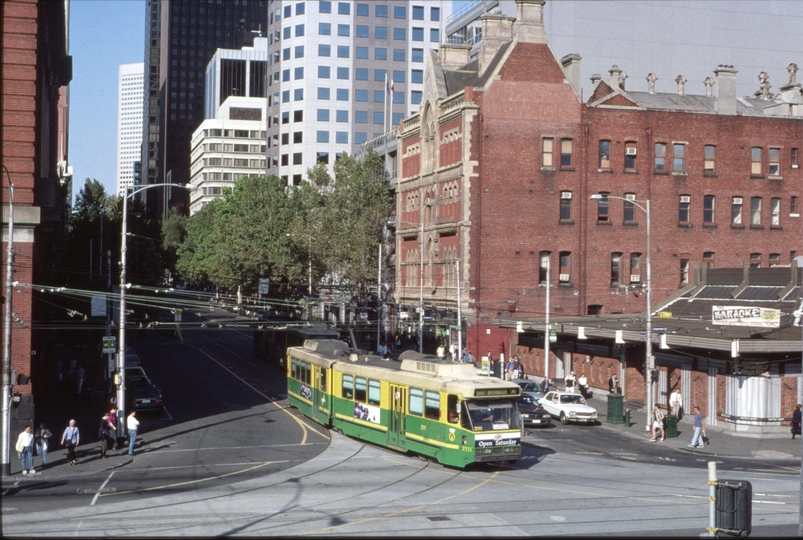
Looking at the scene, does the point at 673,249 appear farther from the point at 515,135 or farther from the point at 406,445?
the point at 406,445

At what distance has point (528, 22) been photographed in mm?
63250

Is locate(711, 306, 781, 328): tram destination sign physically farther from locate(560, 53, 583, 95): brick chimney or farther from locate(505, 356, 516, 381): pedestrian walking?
locate(560, 53, 583, 95): brick chimney

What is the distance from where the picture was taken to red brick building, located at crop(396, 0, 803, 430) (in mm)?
63125

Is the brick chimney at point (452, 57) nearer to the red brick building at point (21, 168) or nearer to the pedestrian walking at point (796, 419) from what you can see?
the red brick building at point (21, 168)

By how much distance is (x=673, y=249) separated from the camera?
2598 inches

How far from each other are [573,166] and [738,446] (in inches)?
1228

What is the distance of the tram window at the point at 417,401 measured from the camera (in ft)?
97.5

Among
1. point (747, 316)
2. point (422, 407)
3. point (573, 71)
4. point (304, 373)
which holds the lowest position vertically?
point (304, 373)

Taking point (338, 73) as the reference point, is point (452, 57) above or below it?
below

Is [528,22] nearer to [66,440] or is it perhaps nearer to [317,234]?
[317,234]

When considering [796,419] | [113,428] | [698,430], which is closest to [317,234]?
[113,428]

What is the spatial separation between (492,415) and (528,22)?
41.9m

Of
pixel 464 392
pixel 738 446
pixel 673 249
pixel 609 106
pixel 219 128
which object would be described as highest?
pixel 219 128

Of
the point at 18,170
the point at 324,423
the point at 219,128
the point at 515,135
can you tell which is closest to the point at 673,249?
the point at 515,135
